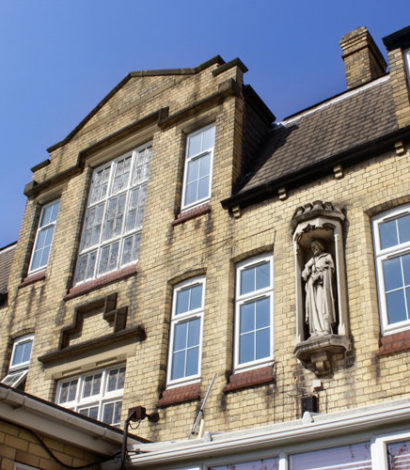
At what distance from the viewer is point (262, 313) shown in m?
12.4

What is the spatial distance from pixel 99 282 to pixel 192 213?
9.12 ft

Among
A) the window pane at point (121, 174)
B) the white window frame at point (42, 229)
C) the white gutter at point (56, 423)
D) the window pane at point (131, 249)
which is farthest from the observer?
the white window frame at point (42, 229)

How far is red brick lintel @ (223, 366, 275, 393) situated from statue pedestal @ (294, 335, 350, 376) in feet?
2.67

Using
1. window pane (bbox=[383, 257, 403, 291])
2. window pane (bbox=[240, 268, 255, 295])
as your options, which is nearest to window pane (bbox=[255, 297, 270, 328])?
window pane (bbox=[240, 268, 255, 295])

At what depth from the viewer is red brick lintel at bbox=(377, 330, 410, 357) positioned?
10.1 meters

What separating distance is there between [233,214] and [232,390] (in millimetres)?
3907

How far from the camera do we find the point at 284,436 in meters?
9.02

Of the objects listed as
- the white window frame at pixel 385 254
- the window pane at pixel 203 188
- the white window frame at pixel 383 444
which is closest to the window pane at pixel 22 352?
the window pane at pixel 203 188

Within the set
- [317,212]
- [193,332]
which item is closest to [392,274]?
[317,212]

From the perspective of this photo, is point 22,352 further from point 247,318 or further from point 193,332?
point 247,318

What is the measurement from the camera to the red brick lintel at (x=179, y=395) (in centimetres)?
1210

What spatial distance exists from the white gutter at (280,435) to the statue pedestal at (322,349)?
153cm

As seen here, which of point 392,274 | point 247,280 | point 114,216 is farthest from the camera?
point 114,216

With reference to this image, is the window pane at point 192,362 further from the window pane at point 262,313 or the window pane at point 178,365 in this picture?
the window pane at point 262,313
